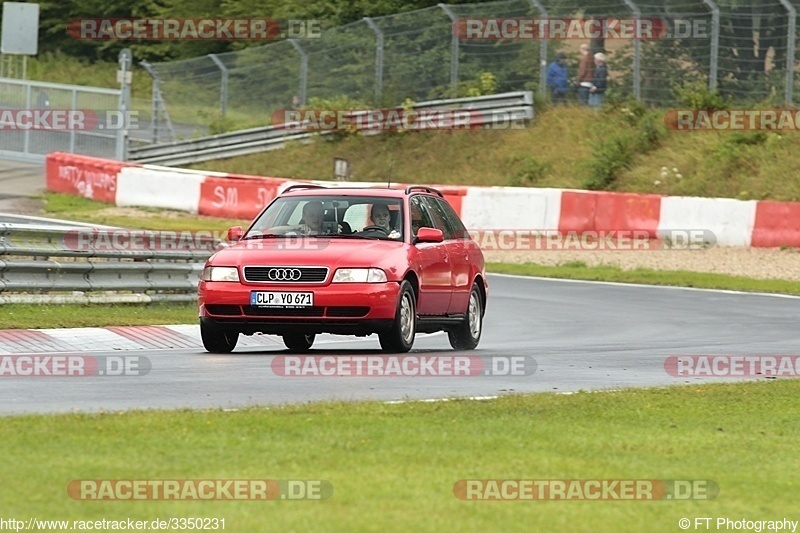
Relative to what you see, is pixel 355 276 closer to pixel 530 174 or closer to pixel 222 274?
pixel 222 274

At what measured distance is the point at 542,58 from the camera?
35.1 m

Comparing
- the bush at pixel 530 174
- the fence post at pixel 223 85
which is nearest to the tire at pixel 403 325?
the bush at pixel 530 174

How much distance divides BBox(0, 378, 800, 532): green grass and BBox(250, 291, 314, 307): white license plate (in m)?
3.23

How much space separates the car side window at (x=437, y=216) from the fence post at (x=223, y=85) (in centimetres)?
2493

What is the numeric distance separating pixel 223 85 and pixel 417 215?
2604 centimetres

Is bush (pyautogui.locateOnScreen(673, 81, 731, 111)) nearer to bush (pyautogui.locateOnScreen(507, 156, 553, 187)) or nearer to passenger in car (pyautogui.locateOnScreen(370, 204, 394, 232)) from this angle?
bush (pyautogui.locateOnScreen(507, 156, 553, 187))

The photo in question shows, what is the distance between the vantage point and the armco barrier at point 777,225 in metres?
25.9

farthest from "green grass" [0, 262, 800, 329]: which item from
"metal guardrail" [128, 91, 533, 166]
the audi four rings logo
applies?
"metal guardrail" [128, 91, 533, 166]

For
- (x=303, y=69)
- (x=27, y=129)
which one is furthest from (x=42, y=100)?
(x=303, y=69)

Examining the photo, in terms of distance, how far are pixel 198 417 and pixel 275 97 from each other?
1226 inches

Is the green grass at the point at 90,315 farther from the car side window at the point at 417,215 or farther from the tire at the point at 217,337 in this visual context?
the car side window at the point at 417,215

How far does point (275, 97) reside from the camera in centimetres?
3916

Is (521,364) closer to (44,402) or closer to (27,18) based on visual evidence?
(44,402)

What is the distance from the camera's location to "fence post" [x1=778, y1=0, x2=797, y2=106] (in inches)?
1195
